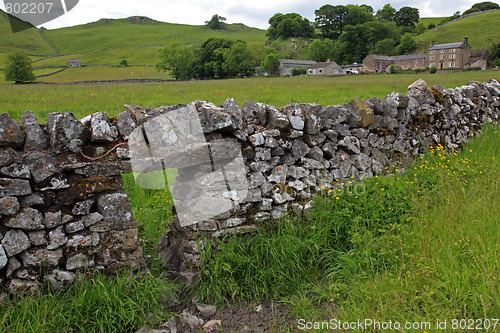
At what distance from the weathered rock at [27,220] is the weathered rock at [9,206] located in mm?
62

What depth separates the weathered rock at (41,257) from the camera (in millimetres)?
3225

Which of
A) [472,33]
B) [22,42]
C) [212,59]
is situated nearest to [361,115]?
[212,59]

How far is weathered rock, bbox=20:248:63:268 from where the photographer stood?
3.22m

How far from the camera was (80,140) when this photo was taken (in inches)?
139

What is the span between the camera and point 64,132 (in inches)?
136

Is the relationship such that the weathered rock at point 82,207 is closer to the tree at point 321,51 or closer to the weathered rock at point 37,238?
the weathered rock at point 37,238

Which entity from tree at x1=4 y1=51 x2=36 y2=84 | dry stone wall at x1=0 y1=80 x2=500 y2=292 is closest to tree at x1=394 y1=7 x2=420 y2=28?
tree at x1=4 y1=51 x2=36 y2=84

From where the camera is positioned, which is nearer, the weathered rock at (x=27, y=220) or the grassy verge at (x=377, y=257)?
the grassy verge at (x=377, y=257)

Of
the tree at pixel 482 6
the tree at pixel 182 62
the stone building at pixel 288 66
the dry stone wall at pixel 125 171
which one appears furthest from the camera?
the tree at pixel 482 6

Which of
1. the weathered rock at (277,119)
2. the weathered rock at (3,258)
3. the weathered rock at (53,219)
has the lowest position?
the weathered rock at (3,258)

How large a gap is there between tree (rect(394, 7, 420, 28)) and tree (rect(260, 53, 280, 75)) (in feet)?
272

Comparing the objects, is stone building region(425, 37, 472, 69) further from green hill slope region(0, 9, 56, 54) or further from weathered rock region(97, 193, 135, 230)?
green hill slope region(0, 9, 56, 54)

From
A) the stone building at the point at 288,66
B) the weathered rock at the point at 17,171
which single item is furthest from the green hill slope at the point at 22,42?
the weathered rock at the point at 17,171

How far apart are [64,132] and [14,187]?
0.74 meters
